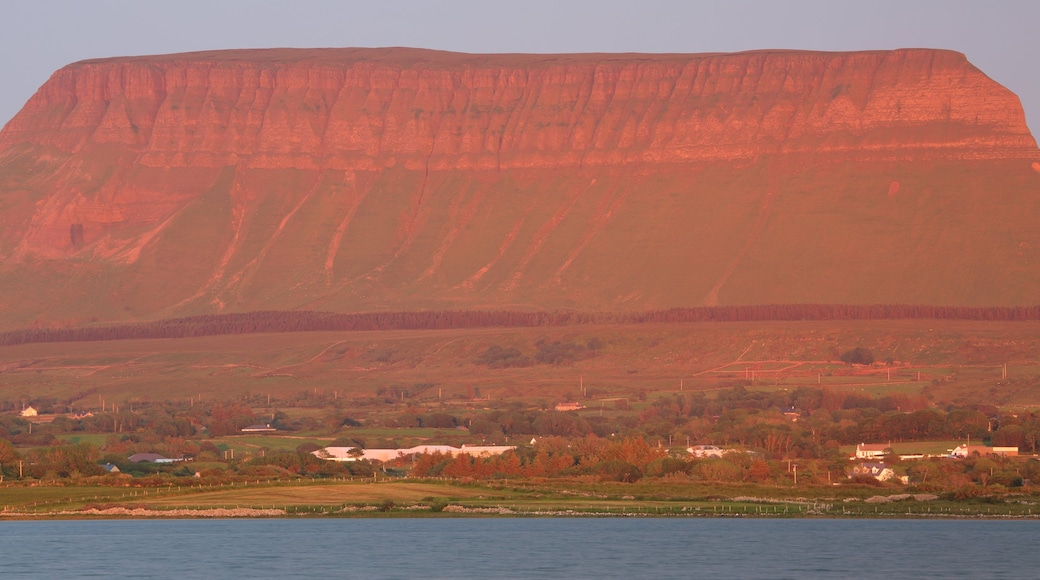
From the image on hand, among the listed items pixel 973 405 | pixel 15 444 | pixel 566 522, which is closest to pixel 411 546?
pixel 566 522

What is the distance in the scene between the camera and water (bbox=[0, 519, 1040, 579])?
82188 mm

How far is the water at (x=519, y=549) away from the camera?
8219 cm

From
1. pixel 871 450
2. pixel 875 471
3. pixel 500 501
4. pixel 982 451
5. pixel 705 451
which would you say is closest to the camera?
pixel 500 501

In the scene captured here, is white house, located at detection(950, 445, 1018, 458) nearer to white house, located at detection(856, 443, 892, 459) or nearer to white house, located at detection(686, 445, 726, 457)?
white house, located at detection(856, 443, 892, 459)

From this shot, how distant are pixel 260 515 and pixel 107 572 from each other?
24.0 meters

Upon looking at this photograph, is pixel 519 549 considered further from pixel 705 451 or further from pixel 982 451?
pixel 982 451

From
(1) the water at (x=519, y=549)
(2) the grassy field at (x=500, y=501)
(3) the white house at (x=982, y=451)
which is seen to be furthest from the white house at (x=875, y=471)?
(1) the water at (x=519, y=549)

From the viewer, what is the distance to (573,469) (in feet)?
406

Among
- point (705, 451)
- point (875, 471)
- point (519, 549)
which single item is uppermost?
point (705, 451)

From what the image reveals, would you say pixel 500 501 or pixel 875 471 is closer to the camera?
pixel 500 501

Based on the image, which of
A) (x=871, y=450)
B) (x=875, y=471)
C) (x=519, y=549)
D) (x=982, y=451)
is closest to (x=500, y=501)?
(x=519, y=549)

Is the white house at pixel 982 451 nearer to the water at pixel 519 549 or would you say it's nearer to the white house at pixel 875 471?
the white house at pixel 875 471

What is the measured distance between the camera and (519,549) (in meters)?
90.4

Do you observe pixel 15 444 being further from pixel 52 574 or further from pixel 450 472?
pixel 52 574
